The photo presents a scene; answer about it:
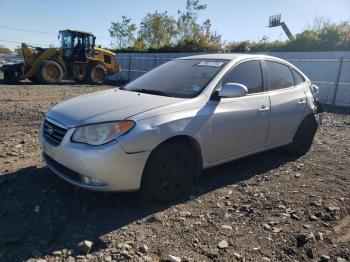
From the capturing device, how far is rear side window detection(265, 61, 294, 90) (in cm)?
485

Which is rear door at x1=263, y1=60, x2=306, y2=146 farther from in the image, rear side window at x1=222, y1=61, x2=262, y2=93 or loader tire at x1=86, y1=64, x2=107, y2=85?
loader tire at x1=86, y1=64, x2=107, y2=85

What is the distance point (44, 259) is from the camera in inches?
108

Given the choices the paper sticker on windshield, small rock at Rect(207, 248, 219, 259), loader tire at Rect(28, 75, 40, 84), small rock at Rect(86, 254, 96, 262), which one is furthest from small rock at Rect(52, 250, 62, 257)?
loader tire at Rect(28, 75, 40, 84)

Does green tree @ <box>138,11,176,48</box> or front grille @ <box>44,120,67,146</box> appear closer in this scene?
front grille @ <box>44,120,67,146</box>

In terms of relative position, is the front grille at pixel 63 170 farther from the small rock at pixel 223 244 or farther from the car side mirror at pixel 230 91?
the car side mirror at pixel 230 91

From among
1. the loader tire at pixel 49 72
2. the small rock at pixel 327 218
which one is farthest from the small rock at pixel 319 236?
the loader tire at pixel 49 72

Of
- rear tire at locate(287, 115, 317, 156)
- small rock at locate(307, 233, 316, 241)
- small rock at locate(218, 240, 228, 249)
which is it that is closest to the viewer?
small rock at locate(218, 240, 228, 249)

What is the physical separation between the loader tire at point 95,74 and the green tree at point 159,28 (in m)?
22.2

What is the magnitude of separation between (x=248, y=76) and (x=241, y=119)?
663mm

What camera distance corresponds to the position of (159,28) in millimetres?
41594

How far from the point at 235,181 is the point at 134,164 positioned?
1652mm

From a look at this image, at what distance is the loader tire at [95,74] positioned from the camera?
1959 cm

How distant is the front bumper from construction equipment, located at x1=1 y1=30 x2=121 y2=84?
15.7 m

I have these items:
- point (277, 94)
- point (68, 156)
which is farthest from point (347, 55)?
point (68, 156)
